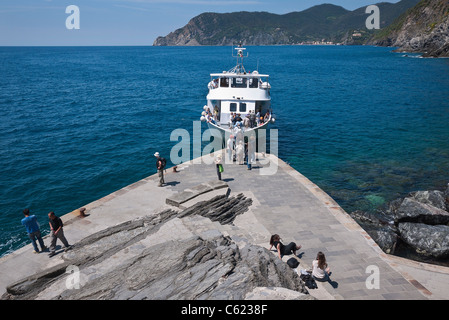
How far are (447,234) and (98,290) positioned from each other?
1407cm

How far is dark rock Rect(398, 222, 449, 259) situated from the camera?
13062 mm

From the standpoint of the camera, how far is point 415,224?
14.5 meters

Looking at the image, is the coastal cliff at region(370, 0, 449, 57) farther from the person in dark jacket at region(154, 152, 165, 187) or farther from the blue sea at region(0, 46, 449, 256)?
the person in dark jacket at region(154, 152, 165, 187)

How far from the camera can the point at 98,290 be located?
23.9 feet

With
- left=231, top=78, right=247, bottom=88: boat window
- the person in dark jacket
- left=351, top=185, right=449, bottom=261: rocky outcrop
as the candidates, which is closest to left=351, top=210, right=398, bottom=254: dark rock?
left=351, top=185, right=449, bottom=261: rocky outcrop

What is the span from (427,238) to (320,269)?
7541 mm

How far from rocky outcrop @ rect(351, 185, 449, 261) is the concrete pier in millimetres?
2692

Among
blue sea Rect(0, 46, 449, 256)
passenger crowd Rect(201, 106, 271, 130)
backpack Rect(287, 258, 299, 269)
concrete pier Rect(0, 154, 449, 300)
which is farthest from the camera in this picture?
passenger crowd Rect(201, 106, 271, 130)

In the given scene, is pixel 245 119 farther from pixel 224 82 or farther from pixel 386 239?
pixel 386 239

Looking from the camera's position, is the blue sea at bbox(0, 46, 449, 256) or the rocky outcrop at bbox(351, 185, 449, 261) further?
the blue sea at bbox(0, 46, 449, 256)
